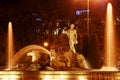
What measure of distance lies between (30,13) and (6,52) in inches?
146

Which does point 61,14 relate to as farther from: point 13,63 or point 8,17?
point 13,63

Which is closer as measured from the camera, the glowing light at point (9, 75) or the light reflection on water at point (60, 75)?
the light reflection on water at point (60, 75)

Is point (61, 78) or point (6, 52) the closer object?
point (61, 78)

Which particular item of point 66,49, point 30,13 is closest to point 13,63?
point 66,49

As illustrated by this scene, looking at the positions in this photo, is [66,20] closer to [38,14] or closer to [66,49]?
[38,14]

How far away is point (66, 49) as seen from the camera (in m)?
21.2

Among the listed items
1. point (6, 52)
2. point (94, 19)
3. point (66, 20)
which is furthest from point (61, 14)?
point (6, 52)

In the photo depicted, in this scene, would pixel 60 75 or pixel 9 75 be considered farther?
pixel 9 75

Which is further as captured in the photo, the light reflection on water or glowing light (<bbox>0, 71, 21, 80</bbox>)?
glowing light (<bbox>0, 71, 21, 80</bbox>)

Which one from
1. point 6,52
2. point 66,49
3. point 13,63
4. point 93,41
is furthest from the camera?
point 6,52

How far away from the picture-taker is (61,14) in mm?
31562

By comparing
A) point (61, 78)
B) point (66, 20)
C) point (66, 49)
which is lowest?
point (61, 78)

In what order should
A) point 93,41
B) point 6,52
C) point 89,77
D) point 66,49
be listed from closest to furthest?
point 89,77 → point 66,49 → point 93,41 → point 6,52

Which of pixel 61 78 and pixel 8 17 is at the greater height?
pixel 8 17
